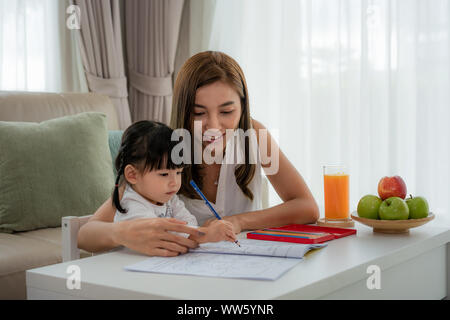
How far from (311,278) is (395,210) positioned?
49cm

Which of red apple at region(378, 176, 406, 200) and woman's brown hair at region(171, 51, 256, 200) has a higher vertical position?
woman's brown hair at region(171, 51, 256, 200)

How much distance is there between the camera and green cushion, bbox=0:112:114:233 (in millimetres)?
1960

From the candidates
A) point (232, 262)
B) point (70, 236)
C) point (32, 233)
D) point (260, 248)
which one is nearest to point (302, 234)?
point (260, 248)

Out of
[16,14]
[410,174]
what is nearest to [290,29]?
[410,174]

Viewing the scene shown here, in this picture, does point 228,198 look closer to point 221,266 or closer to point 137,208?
point 137,208

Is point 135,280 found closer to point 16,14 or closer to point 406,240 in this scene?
point 406,240

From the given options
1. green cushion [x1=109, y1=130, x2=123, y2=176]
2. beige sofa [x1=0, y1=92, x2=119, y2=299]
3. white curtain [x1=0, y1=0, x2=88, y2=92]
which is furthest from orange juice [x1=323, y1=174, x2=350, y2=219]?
white curtain [x1=0, y1=0, x2=88, y2=92]

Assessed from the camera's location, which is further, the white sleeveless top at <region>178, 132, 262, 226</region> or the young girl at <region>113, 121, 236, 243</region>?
the white sleeveless top at <region>178, 132, 262, 226</region>

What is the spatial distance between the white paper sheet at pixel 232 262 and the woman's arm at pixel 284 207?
24 centimetres

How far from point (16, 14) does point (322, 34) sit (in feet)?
5.12

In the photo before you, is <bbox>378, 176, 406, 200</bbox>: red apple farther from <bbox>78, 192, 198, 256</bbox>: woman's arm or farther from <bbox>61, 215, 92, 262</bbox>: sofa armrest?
<bbox>61, 215, 92, 262</bbox>: sofa armrest

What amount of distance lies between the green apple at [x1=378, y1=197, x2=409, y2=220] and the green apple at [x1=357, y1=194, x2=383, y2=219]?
21 mm

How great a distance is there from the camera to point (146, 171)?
1190 millimetres
